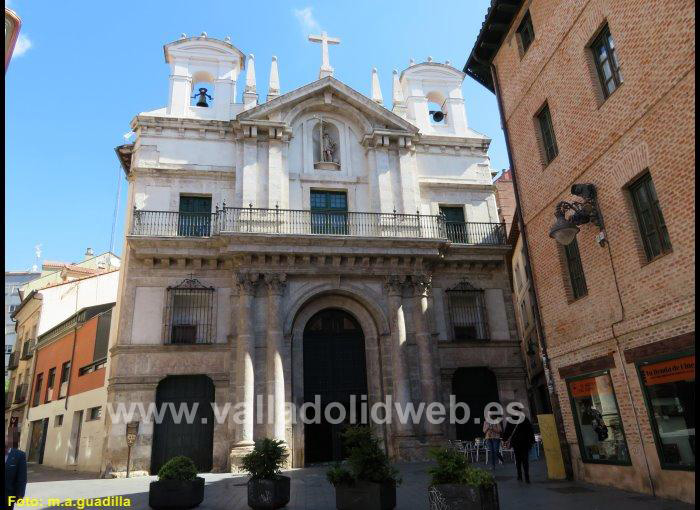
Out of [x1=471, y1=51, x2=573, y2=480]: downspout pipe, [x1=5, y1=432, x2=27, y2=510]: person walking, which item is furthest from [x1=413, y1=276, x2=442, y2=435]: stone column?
[x1=5, y1=432, x2=27, y2=510]: person walking

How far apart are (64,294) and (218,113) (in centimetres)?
1746

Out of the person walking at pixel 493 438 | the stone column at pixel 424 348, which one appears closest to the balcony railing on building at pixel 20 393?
the stone column at pixel 424 348

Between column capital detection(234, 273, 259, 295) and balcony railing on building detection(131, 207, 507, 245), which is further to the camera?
balcony railing on building detection(131, 207, 507, 245)

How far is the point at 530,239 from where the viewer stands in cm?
1321

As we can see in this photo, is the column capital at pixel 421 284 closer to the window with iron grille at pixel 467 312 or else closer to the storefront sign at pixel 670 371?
the window with iron grille at pixel 467 312

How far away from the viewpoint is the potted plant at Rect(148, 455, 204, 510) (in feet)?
30.2

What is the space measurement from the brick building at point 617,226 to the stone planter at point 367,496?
4.71m

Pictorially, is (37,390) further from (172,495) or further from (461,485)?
(461,485)

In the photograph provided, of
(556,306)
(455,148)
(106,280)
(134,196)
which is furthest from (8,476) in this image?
(106,280)

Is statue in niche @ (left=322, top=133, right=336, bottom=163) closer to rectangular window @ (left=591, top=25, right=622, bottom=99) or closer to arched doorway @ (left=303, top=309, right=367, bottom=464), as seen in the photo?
arched doorway @ (left=303, top=309, right=367, bottom=464)

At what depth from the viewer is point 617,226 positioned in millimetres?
9844

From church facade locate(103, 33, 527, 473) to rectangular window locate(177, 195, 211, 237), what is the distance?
0.06 meters

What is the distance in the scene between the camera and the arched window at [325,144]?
2117 cm

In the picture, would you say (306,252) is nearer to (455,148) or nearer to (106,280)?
(455,148)
